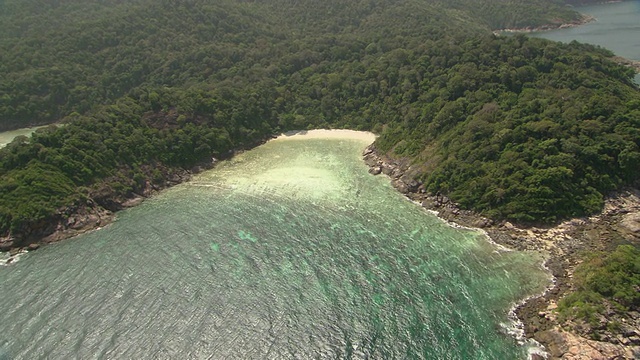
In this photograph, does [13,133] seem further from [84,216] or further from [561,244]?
[561,244]

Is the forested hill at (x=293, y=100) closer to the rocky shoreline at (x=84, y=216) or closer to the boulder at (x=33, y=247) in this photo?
the rocky shoreline at (x=84, y=216)

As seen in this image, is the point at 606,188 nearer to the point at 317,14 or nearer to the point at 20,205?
the point at 20,205

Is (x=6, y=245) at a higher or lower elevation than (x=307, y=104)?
lower

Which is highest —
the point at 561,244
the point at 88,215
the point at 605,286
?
the point at 605,286

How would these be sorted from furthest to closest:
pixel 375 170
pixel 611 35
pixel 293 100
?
pixel 611 35
pixel 293 100
pixel 375 170

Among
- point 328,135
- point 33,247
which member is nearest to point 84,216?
point 33,247


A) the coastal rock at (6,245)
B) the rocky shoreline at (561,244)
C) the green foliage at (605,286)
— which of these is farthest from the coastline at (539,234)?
the green foliage at (605,286)

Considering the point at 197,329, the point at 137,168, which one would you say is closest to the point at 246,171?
the point at 137,168
